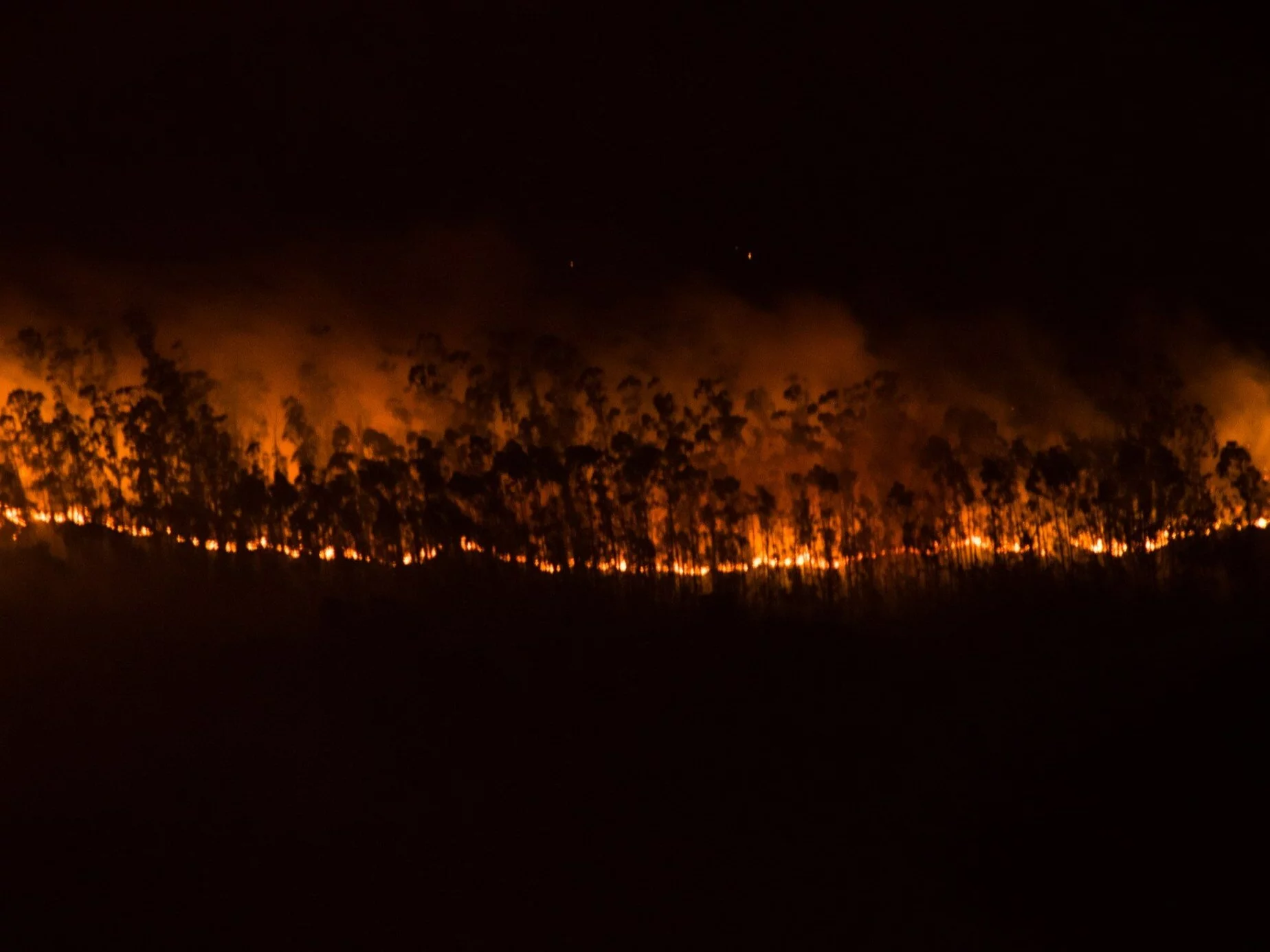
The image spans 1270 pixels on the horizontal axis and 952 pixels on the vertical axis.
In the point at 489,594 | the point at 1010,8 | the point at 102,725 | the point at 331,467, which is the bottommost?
the point at 102,725

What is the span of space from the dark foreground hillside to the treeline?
1.77 ft

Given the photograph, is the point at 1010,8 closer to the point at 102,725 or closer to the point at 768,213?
the point at 768,213

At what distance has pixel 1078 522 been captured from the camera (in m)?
8.95

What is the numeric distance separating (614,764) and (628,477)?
2679mm

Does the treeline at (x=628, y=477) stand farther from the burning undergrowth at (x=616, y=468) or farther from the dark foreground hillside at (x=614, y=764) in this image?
the dark foreground hillside at (x=614, y=764)

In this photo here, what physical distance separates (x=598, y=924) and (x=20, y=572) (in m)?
4.28

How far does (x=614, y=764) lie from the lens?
6.58 metres

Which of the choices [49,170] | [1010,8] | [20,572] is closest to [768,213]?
[1010,8]

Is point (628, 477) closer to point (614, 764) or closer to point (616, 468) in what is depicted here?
point (616, 468)

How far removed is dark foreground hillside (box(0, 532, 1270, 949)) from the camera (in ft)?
18.9

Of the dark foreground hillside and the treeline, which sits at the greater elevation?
the treeline

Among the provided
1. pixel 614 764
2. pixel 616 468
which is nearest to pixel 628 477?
pixel 616 468

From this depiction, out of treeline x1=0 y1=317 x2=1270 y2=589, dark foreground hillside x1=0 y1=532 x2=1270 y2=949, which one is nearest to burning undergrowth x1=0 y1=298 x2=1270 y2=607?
treeline x1=0 y1=317 x2=1270 y2=589

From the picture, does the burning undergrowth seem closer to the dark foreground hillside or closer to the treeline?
the treeline
